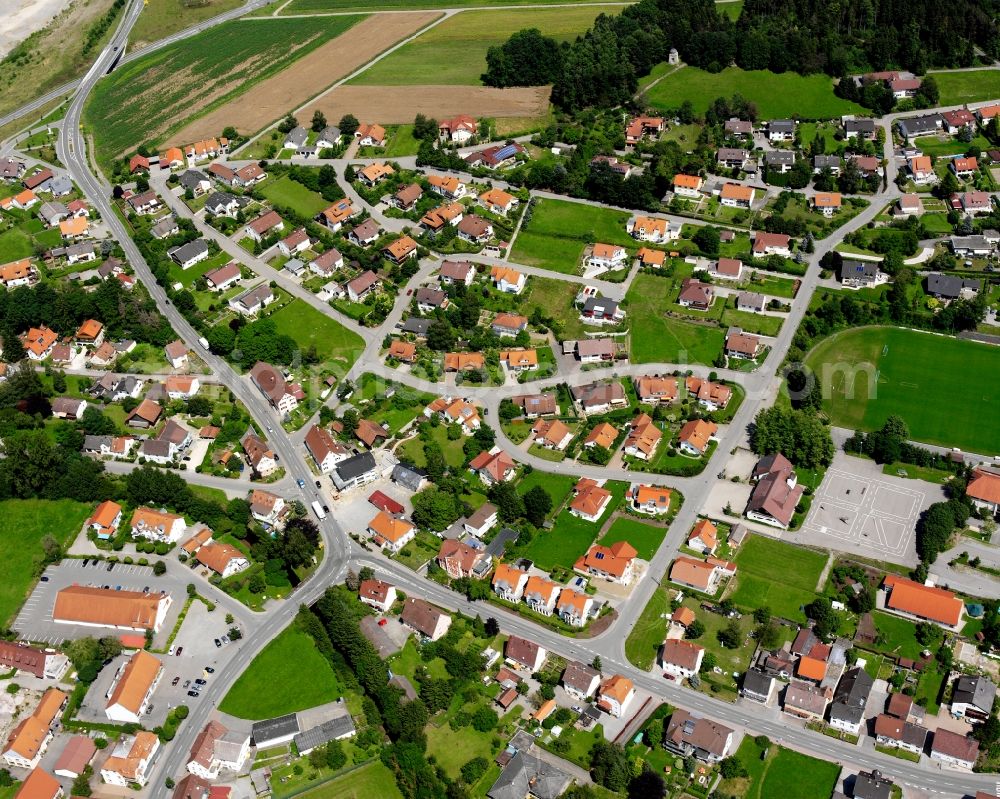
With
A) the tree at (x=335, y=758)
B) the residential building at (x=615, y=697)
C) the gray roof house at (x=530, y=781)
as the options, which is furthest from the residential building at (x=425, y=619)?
the residential building at (x=615, y=697)

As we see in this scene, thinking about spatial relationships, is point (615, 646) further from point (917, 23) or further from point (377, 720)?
point (917, 23)

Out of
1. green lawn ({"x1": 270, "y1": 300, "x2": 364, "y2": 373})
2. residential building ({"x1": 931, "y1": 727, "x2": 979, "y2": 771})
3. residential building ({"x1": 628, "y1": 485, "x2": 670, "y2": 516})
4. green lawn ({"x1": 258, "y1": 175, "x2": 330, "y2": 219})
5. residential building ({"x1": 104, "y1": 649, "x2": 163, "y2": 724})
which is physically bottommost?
residential building ({"x1": 931, "y1": 727, "x2": 979, "y2": 771})

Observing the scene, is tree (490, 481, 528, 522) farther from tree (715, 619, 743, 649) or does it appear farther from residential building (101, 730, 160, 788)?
residential building (101, 730, 160, 788)

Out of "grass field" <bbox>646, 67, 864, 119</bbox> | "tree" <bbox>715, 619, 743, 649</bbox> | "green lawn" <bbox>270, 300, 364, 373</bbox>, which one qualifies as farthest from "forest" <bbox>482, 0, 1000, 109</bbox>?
"tree" <bbox>715, 619, 743, 649</bbox>

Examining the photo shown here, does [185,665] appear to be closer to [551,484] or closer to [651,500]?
[551,484]

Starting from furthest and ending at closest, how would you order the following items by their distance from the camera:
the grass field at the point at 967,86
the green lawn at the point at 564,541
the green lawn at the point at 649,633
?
the grass field at the point at 967,86 → the green lawn at the point at 564,541 → the green lawn at the point at 649,633

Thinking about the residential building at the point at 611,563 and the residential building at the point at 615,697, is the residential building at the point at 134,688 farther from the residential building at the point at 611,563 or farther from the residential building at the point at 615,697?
the residential building at the point at 611,563
